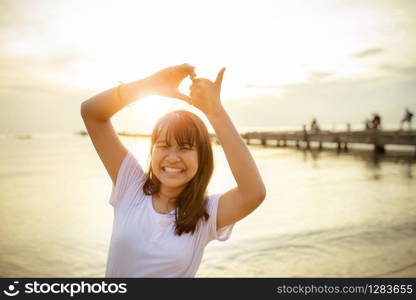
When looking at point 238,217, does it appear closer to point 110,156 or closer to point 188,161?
point 188,161

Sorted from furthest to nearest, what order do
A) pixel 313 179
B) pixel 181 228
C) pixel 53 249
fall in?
1. pixel 313 179
2. pixel 53 249
3. pixel 181 228

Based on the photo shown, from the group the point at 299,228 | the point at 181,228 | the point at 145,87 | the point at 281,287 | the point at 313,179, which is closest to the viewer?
the point at 181,228

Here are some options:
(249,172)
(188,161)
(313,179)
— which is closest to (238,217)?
(249,172)

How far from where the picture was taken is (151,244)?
180cm

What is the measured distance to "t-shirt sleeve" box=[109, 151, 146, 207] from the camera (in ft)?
6.74

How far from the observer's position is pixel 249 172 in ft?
6.07

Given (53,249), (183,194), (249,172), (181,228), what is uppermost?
(249,172)

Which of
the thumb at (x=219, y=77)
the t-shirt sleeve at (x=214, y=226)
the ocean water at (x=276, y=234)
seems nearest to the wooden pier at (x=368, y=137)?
the ocean water at (x=276, y=234)

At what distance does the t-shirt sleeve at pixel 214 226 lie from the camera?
196cm

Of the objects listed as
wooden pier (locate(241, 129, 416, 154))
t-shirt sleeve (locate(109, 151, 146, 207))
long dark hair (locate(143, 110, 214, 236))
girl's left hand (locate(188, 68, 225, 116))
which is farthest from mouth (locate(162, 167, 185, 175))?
wooden pier (locate(241, 129, 416, 154))

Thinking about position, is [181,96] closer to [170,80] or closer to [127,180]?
[170,80]

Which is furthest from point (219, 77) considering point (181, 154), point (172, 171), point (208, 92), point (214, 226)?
point (214, 226)

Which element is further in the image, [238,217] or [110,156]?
[110,156]

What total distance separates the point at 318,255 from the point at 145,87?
527 cm
